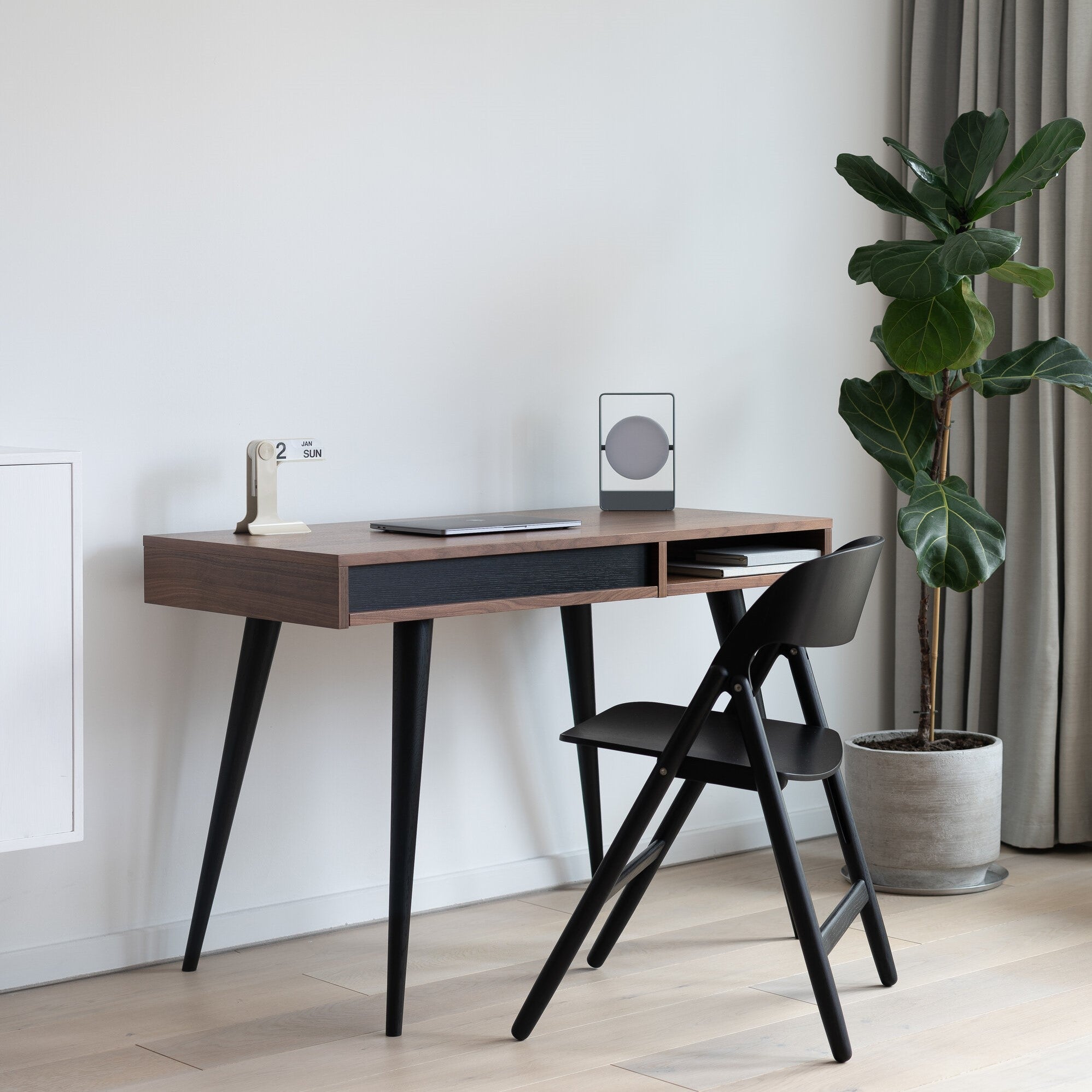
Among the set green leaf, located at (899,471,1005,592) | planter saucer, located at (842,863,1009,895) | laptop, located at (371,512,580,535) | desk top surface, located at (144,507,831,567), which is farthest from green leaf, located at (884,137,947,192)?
planter saucer, located at (842,863,1009,895)

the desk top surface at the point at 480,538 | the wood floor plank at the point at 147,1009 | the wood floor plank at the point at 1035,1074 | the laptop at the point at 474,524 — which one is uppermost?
the laptop at the point at 474,524

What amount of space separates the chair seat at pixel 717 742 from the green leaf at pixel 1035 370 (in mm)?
916

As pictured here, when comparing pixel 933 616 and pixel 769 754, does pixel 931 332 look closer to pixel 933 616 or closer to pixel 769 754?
pixel 933 616

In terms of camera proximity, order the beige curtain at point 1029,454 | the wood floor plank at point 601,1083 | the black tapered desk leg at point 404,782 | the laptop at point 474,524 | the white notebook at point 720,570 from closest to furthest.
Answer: the wood floor plank at point 601,1083 < the black tapered desk leg at point 404,782 < the laptop at point 474,524 < the white notebook at point 720,570 < the beige curtain at point 1029,454

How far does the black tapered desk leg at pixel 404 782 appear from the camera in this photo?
2.28 m

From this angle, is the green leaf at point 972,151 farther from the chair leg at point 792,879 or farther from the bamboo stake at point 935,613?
the chair leg at point 792,879

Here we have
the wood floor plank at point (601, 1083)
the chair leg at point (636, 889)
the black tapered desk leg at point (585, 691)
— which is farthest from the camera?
the black tapered desk leg at point (585, 691)

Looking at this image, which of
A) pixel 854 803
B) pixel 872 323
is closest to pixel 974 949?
pixel 854 803

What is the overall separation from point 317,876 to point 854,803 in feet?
3.79

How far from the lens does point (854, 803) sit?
10.5 feet

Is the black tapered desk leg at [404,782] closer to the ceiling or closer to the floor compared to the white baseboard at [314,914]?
closer to the ceiling

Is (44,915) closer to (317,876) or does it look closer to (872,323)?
(317,876)

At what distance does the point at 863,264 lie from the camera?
115 inches

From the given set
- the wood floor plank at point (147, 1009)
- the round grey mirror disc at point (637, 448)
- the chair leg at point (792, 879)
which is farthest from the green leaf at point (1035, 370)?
the wood floor plank at point (147, 1009)
